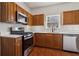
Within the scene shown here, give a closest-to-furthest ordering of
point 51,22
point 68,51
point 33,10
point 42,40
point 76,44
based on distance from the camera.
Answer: point 76,44, point 68,51, point 42,40, point 51,22, point 33,10

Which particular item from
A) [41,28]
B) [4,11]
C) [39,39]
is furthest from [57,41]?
[4,11]

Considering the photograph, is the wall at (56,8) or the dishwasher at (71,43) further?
the wall at (56,8)

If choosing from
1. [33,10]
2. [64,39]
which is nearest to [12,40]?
[64,39]

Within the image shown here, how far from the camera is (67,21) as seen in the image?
4.72 m

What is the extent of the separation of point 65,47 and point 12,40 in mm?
2631

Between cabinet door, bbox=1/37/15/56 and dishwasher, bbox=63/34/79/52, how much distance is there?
254 centimetres

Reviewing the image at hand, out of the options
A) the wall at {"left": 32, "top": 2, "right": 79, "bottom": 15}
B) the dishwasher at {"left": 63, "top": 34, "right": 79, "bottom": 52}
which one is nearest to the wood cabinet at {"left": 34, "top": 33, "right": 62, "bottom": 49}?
the dishwasher at {"left": 63, "top": 34, "right": 79, "bottom": 52}

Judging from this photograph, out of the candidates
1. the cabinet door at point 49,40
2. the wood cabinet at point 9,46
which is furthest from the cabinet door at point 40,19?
the wood cabinet at point 9,46

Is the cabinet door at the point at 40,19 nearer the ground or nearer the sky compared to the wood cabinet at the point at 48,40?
nearer the sky

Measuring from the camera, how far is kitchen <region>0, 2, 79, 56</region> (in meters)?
2.78

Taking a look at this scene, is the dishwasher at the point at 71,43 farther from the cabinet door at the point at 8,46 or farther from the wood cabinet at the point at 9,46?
the cabinet door at the point at 8,46

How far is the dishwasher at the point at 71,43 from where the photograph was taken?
3.94 meters

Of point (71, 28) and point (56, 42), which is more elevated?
point (71, 28)

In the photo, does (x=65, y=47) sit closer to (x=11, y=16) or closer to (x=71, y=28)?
(x=71, y=28)
